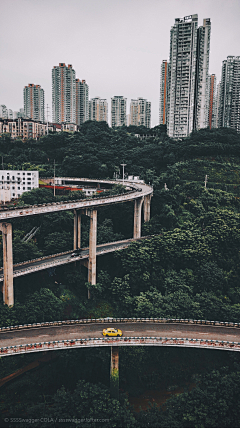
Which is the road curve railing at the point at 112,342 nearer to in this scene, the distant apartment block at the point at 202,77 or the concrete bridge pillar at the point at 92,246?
the concrete bridge pillar at the point at 92,246

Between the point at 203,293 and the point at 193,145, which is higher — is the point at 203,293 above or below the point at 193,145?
below

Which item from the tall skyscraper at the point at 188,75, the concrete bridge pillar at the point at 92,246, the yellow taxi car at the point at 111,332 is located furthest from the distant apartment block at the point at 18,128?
the yellow taxi car at the point at 111,332

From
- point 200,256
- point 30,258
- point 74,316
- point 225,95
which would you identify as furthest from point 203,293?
point 225,95

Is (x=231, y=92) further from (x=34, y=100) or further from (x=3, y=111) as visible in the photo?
(x=3, y=111)

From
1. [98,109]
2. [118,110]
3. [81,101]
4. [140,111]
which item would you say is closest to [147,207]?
[118,110]

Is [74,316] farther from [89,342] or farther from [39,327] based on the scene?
[89,342]
